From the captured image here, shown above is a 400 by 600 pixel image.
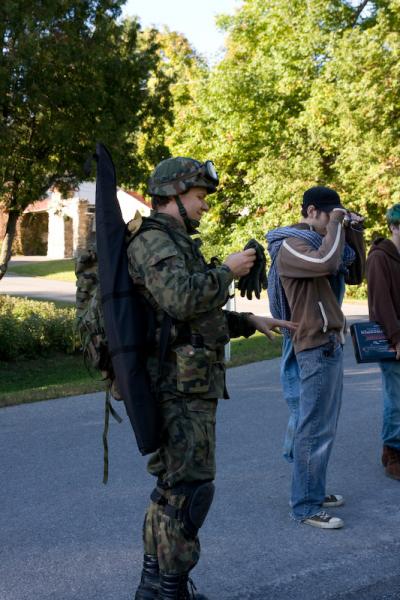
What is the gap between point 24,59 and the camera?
11.9 meters

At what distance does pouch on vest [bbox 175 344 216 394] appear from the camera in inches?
125

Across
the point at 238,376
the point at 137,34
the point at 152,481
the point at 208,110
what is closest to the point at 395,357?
the point at 152,481

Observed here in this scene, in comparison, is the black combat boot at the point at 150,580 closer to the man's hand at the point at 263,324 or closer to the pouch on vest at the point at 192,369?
the pouch on vest at the point at 192,369

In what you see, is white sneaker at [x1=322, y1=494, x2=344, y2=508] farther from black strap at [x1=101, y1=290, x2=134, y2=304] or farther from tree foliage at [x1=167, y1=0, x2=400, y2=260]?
tree foliage at [x1=167, y1=0, x2=400, y2=260]

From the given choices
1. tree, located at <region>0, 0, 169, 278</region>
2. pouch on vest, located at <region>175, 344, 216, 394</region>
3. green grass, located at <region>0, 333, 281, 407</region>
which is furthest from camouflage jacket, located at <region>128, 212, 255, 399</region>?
tree, located at <region>0, 0, 169, 278</region>

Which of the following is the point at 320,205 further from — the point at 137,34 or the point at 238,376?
the point at 137,34

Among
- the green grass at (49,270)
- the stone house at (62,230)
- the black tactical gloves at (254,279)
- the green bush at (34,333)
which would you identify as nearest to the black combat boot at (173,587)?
the black tactical gloves at (254,279)

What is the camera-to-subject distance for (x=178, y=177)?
3.30 m

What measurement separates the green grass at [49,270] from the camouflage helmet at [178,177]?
104 ft

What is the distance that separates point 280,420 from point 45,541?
132 inches

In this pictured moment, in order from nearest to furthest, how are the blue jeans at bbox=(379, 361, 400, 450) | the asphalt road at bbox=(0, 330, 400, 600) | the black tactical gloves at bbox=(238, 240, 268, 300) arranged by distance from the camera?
1. the black tactical gloves at bbox=(238, 240, 268, 300)
2. the asphalt road at bbox=(0, 330, 400, 600)
3. the blue jeans at bbox=(379, 361, 400, 450)

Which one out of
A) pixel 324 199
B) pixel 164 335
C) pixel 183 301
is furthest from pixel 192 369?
pixel 324 199

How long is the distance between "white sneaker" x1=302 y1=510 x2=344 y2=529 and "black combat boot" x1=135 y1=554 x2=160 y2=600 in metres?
1.50

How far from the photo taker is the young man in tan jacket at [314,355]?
4.52 meters
